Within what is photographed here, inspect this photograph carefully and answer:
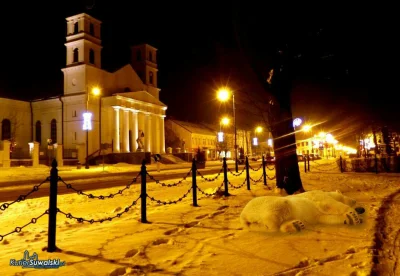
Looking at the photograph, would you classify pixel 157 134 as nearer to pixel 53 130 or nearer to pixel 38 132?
pixel 53 130

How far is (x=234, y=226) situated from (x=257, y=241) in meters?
1.26

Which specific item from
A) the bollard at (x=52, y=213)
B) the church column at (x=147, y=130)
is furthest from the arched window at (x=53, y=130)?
the bollard at (x=52, y=213)

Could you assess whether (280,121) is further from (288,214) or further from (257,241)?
(257,241)

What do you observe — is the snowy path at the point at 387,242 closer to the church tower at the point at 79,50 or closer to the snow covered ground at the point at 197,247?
the snow covered ground at the point at 197,247

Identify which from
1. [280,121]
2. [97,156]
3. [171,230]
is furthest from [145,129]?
[171,230]

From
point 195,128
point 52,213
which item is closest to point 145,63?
point 195,128

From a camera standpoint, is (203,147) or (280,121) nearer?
(280,121)

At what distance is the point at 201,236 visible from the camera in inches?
245

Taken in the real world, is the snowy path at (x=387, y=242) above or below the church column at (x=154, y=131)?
below

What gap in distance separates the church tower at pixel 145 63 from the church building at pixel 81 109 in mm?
6422

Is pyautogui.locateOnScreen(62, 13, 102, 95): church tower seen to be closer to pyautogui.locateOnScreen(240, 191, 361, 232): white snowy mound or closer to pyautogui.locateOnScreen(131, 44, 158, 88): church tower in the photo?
pyautogui.locateOnScreen(131, 44, 158, 88): church tower

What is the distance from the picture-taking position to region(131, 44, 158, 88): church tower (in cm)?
6250

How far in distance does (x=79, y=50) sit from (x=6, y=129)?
15.4m

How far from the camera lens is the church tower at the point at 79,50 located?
49656mm
